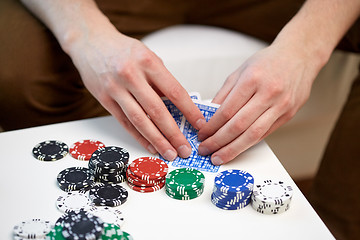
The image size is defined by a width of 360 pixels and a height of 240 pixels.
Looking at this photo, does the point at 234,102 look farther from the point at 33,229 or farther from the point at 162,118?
the point at 33,229

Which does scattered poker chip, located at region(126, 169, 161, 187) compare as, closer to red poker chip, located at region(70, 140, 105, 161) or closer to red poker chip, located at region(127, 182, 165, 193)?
red poker chip, located at region(127, 182, 165, 193)

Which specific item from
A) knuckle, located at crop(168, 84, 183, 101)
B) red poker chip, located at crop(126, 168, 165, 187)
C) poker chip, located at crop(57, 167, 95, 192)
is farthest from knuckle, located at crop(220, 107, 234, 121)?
poker chip, located at crop(57, 167, 95, 192)

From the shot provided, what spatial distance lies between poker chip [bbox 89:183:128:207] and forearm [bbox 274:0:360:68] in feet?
1.94

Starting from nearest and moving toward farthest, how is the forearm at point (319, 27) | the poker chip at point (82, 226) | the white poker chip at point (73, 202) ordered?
the poker chip at point (82, 226), the white poker chip at point (73, 202), the forearm at point (319, 27)

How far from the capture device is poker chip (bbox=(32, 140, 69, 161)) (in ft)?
3.81

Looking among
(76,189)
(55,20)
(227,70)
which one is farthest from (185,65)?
(76,189)

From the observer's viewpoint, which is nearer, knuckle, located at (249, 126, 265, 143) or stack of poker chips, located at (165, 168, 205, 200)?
stack of poker chips, located at (165, 168, 205, 200)

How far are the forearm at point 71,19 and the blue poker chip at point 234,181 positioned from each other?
538 millimetres

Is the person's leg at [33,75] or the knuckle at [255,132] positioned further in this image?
the person's leg at [33,75]

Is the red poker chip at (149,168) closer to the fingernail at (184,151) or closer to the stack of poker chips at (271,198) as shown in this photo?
the fingernail at (184,151)

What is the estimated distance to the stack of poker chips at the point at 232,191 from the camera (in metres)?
1.01

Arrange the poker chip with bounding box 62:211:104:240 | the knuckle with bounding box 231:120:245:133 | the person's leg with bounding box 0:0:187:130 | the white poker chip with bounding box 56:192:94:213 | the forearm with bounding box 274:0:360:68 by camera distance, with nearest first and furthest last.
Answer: the poker chip with bounding box 62:211:104:240 → the white poker chip with bounding box 56:192:94:213 → the knuckle with bounding box 231:120:245:133 → the forearm with bounding box 274:0:360:68 → the person's leg with bounding box 0:0:187:130

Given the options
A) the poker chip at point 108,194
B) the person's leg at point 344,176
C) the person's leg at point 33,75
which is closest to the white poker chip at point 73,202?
the poker chip at point 108,194

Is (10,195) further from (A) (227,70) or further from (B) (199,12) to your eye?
(B) (199,12)
